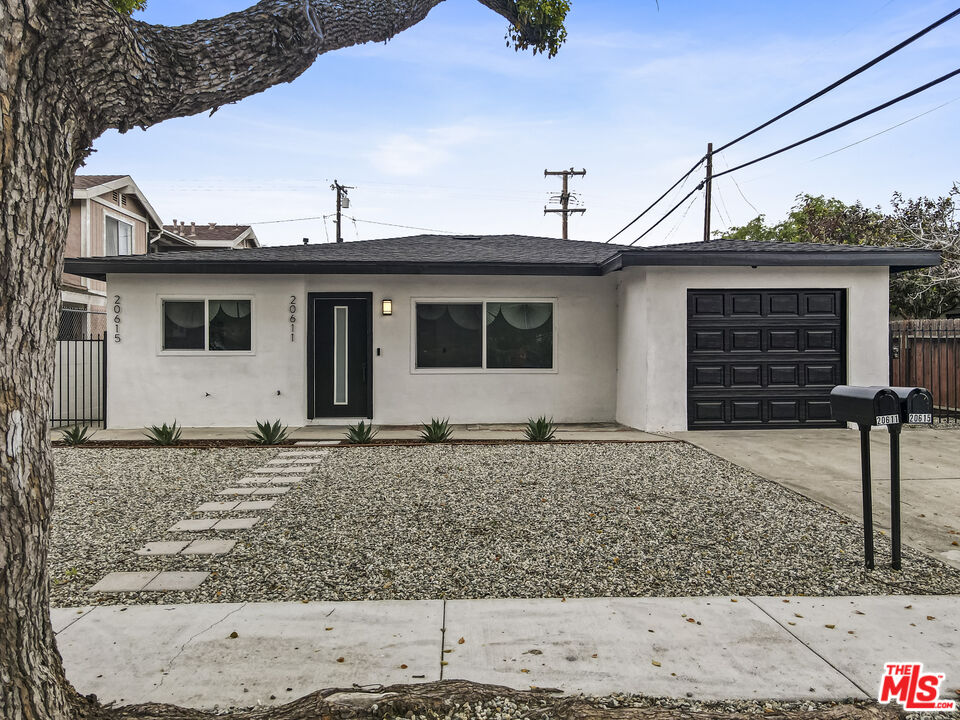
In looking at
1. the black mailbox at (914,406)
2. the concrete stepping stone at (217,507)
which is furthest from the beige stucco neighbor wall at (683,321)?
the concrete stepping stone at (217,507)

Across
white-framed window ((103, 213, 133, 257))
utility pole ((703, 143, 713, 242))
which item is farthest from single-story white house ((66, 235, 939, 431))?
utility pole ((703, 143, 713, 242))

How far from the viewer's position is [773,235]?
29.0 m

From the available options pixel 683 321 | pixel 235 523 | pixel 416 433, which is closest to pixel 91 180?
pixel 416 433

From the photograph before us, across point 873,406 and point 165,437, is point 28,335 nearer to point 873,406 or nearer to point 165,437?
point 873,406

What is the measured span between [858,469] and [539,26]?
5.55 m

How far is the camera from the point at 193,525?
15.3ft

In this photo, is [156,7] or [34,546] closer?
[34,546]

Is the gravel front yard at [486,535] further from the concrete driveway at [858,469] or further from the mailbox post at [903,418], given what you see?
the concrete driveway at [858,469]

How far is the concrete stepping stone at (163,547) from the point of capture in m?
4.07

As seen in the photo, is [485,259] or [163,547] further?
[485,259]

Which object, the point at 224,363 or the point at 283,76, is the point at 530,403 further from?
the point at 283,76

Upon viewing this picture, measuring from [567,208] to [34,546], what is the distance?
25.5m

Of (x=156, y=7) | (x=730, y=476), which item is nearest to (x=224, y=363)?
(x=156, y=7)

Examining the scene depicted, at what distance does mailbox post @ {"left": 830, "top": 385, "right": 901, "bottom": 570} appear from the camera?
3537mm
